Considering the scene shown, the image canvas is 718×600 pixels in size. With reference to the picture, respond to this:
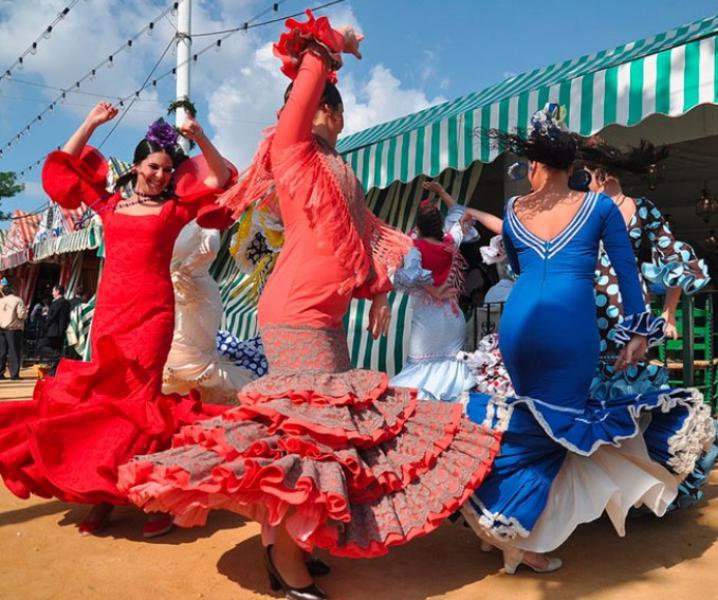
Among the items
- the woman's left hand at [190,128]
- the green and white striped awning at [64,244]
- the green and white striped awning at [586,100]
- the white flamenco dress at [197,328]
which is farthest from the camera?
the green and white striped awning at [64,244]

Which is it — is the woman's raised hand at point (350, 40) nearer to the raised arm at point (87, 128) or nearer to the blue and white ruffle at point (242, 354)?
the raised arm at point (87, 128)

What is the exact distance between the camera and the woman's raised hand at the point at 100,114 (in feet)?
10.6

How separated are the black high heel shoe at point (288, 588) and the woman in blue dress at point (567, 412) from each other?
0.62 meters

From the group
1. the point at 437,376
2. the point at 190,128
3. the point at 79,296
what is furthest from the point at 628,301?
the point at 79,296

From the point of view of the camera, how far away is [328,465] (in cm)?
201

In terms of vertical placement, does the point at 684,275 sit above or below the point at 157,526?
above

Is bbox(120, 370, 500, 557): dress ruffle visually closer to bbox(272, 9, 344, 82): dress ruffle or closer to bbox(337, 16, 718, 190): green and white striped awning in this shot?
bbox(272, 9, 344, 82): dress ruffle

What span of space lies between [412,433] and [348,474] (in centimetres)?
33

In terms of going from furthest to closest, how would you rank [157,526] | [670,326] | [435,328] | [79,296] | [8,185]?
[8,185]
[79,296]
[435,328]
[670,326]
[157,526]

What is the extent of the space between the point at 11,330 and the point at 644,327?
11.9m

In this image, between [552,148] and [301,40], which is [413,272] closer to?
[552,148]

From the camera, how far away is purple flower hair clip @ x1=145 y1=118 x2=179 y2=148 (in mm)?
3154

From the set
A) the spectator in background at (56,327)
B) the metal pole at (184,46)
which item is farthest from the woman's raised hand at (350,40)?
the spectator in background at (56,327)

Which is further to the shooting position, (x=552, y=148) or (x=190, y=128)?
(x=190, y=128)
